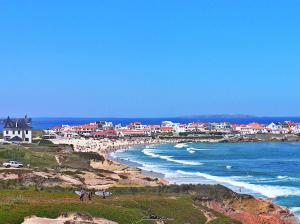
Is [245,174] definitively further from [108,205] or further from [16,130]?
[108,205]

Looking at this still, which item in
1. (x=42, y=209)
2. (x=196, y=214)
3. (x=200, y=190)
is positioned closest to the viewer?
(x=42, y=209)

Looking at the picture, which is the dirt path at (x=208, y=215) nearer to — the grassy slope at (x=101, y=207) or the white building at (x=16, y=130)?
the grassy slope at (x=101, y=207)

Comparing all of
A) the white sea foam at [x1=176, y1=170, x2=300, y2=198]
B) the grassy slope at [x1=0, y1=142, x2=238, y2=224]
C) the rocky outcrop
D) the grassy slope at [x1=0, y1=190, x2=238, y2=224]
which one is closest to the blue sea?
the white sea foam at [x1=176, y1=170, x2=300, y2=198]

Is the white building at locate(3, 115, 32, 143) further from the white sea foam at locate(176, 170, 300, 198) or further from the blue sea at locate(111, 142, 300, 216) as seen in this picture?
the white sea foam at locate(176, 170, 300, 198)

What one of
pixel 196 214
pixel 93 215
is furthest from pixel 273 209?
pixel 93 215

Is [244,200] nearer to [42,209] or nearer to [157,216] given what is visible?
[157,216]

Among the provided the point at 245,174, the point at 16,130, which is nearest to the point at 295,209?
the point at 245,174
